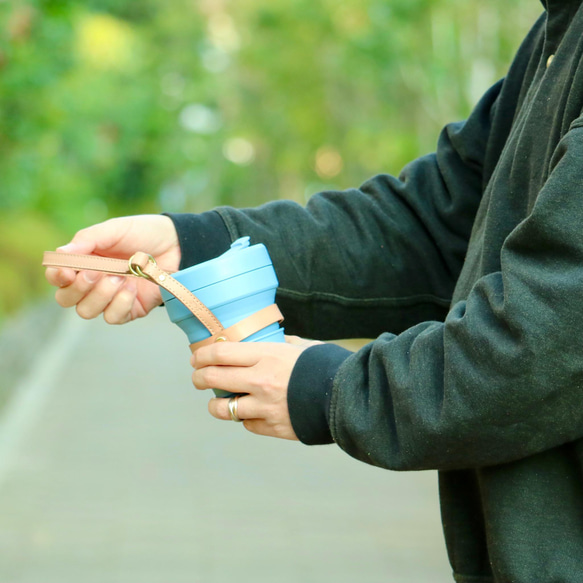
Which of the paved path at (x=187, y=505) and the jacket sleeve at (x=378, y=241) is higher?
the jacket sleeve at (x=378, y=241)

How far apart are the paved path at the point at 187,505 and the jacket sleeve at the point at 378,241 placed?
2.86m

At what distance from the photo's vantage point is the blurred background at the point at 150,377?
5082 mm

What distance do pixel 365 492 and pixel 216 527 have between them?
1235 mm

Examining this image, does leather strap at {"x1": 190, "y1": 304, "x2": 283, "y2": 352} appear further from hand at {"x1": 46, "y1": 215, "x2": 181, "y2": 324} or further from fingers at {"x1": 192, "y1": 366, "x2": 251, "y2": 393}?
hand at {"x1": 46, "y1": 215, "x2": 181, "y2": 324}

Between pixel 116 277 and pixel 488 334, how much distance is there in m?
0.90

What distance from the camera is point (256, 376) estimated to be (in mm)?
1596

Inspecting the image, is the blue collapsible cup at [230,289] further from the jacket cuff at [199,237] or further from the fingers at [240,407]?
the jacket cuff at [199,237]

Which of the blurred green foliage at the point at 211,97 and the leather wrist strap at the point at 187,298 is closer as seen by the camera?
the leather wrist strap at the point at 187,298

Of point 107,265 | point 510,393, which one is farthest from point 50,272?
point 510,393

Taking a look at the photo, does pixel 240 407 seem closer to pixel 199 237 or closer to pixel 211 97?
pixel 199 237

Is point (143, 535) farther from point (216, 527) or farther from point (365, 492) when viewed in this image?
point (365, 492)

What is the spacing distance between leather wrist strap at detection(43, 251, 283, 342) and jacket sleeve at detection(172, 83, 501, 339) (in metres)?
0.25

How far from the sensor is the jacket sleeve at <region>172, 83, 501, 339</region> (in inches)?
80.7

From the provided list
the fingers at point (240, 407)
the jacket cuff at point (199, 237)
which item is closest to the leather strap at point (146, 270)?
the fingers at point (240, 407)
